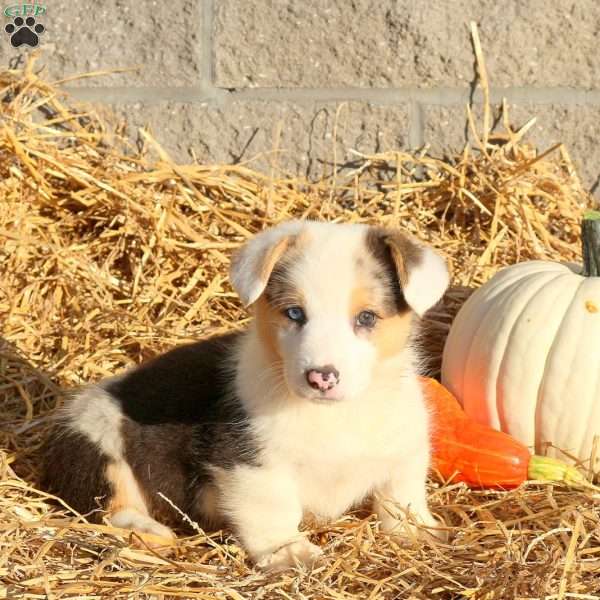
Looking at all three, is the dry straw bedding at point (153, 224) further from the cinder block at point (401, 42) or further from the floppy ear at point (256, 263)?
the floppy ear at point (256, 263)

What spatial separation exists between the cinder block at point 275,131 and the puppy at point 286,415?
2227mm

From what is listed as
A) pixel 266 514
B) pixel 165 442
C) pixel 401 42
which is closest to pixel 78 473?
pixel 165 442

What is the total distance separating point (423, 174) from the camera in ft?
19.9

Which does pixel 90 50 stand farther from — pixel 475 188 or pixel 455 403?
pixel 455 403

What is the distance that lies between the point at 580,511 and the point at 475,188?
8.38 feet

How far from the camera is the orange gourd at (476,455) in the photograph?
4.13m

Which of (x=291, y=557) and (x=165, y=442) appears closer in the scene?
(x=291, y=557)

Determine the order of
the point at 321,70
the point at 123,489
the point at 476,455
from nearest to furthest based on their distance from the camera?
the point at 123,489 < the point at 476,455 < the point at 321,70

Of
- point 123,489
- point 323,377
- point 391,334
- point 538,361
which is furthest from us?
point 538,361

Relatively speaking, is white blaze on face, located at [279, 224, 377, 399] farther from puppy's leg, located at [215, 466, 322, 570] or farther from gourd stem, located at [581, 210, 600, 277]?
gourd stem, located at [581, 210, 600, 277]

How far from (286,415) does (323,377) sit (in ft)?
1.64

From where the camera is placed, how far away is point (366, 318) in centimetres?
356

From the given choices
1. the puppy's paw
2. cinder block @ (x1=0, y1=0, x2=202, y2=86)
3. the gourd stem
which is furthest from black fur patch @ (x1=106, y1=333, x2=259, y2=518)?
cinder block @ (x1=0, y1=0, x2=202, y2=86)

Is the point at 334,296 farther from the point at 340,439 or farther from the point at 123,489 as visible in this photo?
the point at 123,489
